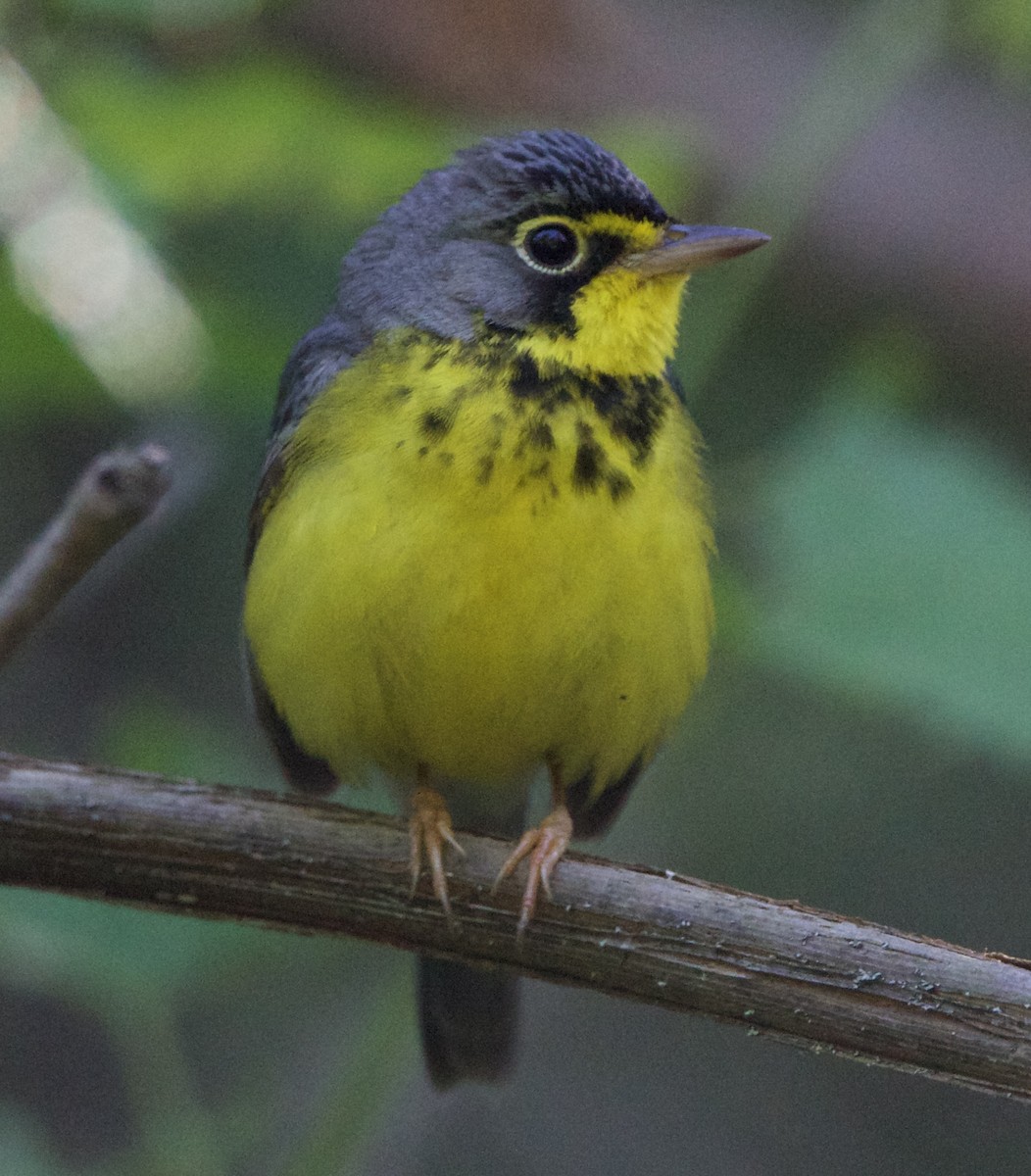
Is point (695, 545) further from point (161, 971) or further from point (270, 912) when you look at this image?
point (161, 971)

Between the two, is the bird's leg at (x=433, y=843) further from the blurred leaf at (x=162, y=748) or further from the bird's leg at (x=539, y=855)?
the blurred leaf at (x=162, y=748)

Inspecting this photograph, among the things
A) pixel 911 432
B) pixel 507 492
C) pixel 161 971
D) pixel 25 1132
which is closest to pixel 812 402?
pixel 911 432

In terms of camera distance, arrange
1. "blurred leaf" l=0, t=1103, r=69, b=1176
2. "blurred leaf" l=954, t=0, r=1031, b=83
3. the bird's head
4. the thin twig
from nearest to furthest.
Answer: the thin twig < the bird's head < "blurred leaf" l=0, t=1103, r=69, b=1176 < "blurred leaf" l=954, t=0, r=1031, b=83

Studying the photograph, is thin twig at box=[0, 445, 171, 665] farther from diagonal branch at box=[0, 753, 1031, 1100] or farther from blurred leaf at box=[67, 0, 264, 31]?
blurred leaf at box=[67, 0, 264, 31]

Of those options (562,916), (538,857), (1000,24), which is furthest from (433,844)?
(1000,24)

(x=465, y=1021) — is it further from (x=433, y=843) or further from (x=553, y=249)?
(x=553, y=249)

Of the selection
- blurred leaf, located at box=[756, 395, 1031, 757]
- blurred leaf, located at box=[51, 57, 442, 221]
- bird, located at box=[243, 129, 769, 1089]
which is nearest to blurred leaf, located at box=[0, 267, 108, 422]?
blurred leaf, located at box=[51, 57, 442, 221]
